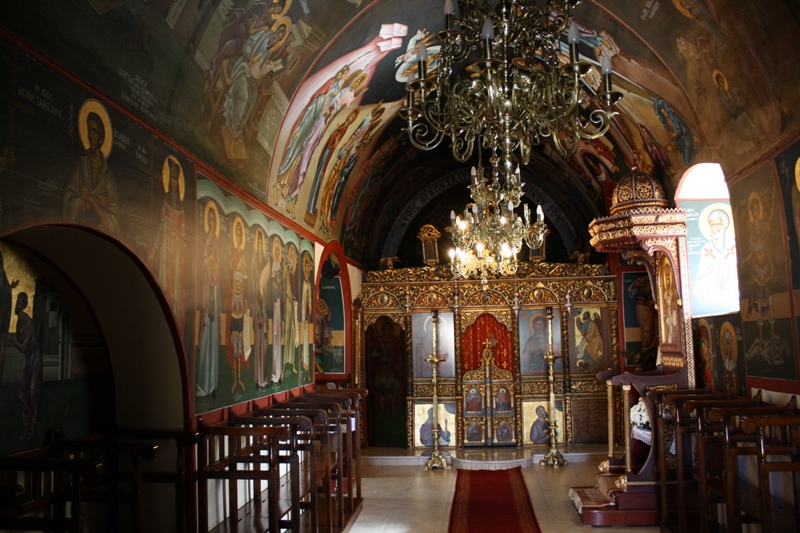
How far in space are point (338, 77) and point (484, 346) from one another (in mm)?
7584

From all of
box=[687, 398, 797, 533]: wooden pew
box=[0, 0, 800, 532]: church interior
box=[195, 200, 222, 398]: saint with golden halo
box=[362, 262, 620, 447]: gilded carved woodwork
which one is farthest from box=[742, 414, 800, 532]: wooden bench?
box=[362, 262, 620, 447]: gilded carved woodwork

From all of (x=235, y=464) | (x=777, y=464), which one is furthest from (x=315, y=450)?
(x=777, y=464)

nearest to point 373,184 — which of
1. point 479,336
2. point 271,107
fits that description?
point 479,336

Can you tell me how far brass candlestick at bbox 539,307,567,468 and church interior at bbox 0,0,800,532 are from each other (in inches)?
3.6

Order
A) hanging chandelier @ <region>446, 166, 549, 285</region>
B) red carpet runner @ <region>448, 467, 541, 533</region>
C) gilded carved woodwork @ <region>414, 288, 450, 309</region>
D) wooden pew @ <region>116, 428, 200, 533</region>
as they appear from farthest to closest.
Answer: gilded carved woodwork @ <region>414, 288, 450, 309</region> < hanging chandelier @ <region>446, 166, 549, 285</region> < red carpet runner @ <region>448, 467, 541, 533</region> < wooden pew @ <region>116, 428, 200, 533</region>

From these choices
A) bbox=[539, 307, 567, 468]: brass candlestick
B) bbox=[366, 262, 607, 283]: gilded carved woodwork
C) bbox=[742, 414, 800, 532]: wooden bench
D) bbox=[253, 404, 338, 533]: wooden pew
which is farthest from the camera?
bbox=[366, 262, 607, 283]: gilded carved woodwork

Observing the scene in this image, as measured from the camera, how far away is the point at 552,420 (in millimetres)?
13852

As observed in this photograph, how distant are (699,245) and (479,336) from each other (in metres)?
6.35

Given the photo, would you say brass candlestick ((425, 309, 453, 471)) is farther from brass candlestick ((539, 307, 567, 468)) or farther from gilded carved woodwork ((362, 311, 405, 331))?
brass candlestick ((539, 307, 567, 468))

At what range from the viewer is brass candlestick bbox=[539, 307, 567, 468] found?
1295 centimetres

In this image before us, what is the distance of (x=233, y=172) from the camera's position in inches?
315

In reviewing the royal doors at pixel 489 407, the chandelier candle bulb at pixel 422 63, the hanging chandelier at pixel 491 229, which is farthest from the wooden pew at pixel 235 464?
the royal doors at pixel 489 407

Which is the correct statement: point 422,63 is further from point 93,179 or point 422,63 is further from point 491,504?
point 491,504

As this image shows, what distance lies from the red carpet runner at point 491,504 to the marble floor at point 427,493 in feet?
0.45
